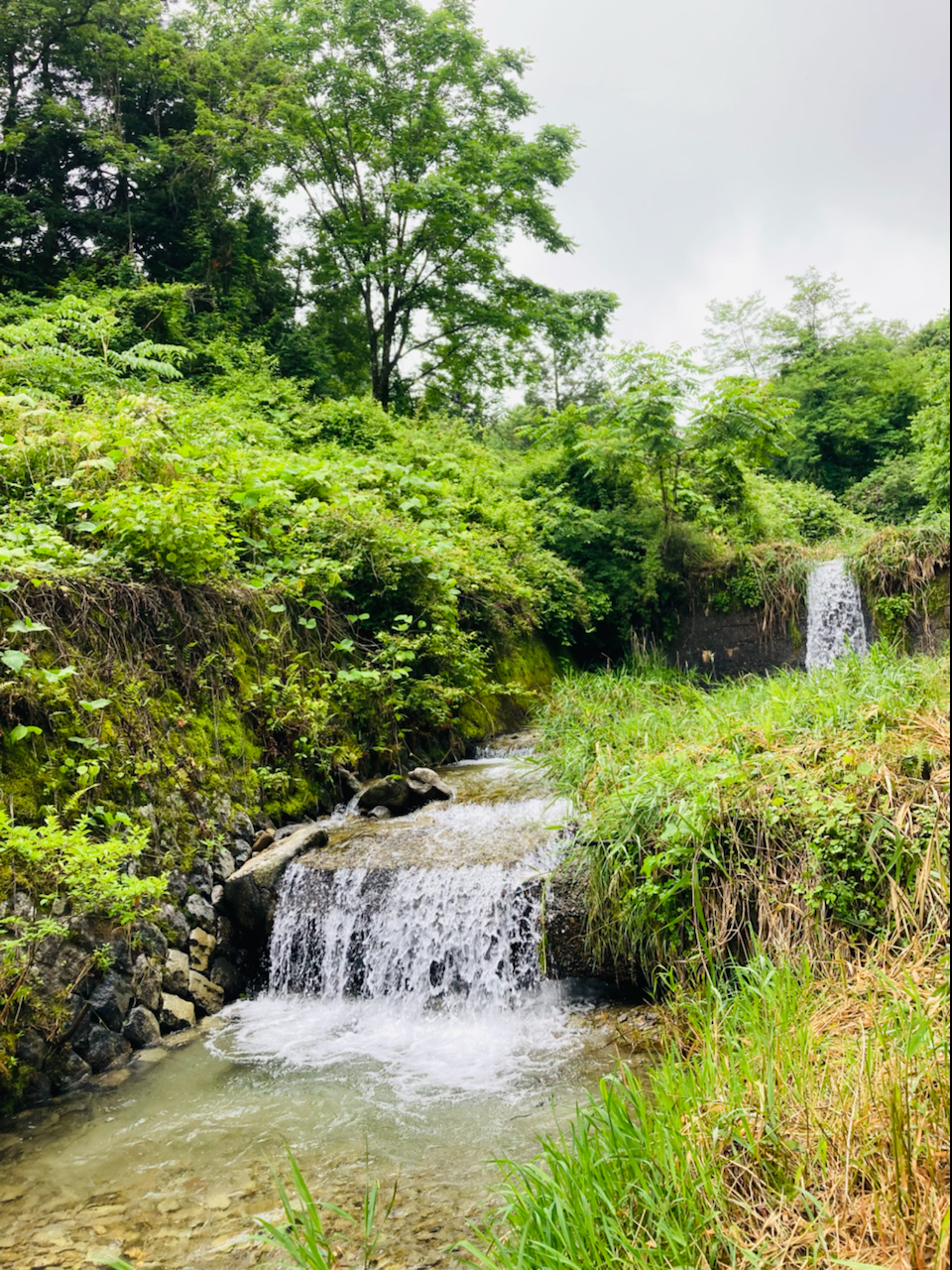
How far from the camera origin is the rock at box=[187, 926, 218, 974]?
4.67 metres

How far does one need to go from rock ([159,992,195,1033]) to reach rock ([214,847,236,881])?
2.92 ft

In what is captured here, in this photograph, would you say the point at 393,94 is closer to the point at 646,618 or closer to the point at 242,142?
the point at 242,142

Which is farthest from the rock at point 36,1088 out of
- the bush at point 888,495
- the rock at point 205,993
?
the bush at point 888,495

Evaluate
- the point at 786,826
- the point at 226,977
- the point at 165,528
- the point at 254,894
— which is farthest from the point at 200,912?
the point at 786,826

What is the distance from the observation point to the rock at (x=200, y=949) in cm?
467

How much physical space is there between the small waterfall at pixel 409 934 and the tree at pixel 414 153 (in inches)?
495

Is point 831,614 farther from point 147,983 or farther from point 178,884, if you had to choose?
point 147,983

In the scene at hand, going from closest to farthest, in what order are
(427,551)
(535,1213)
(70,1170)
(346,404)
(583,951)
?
(535,1213)
(70,1170)
(583,951)
(427,551)
(346,404)

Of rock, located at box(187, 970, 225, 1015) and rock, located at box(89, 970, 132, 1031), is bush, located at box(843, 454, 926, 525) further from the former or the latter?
rock, located at box(89, 970, 132, 1031)

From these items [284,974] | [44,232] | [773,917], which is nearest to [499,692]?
[284,974]

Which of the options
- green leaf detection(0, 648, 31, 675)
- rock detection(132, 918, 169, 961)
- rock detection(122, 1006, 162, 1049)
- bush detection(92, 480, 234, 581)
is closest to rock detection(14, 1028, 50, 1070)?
rock detection(122, 1006, 162, 1049)

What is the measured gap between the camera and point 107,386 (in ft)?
25.8

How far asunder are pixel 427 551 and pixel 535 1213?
6202mm

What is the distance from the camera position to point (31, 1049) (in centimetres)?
362
